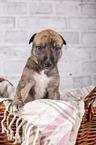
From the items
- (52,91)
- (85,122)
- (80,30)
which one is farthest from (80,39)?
(85,122)

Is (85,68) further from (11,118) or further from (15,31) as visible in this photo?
(11,118)

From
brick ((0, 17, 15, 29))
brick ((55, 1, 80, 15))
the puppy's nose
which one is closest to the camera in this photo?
the puppy's nose

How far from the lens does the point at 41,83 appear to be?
1.43 meters

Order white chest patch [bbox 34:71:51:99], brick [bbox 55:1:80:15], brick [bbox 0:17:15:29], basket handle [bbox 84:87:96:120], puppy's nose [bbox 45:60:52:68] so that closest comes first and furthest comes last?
basket handle [bbox 84:87:96:120] < puppy's nose [bbox 45:60:52:68] < white chest patch [bbox 34:71:51:99] < brick [bbox 0:17:15:29] < brick [bbox 55:1:80:15]

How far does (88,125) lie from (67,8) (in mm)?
1718

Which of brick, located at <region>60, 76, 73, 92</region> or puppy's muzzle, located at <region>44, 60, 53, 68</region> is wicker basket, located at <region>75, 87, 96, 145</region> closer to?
puppy's muzzle, located at <region>44, 60, 53, 68</region>

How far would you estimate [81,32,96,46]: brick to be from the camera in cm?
242

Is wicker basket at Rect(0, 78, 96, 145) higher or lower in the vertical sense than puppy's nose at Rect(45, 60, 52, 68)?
lower

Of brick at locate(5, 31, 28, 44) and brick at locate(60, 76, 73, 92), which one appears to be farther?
brick at locate(60, 76, 73, 92)

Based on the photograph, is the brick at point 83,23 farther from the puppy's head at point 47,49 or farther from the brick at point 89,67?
the puppy's head at point 47,49

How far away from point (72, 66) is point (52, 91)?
3.29 ft

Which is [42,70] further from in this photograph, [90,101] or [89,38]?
[89,38]

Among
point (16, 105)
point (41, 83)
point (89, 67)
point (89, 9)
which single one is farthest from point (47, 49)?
point (89, 9)

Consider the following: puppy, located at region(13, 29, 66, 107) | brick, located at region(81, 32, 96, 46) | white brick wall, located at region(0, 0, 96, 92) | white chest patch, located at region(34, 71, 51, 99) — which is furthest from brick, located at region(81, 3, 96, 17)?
white chest patch, located at region(34, 71, 51, 99)
